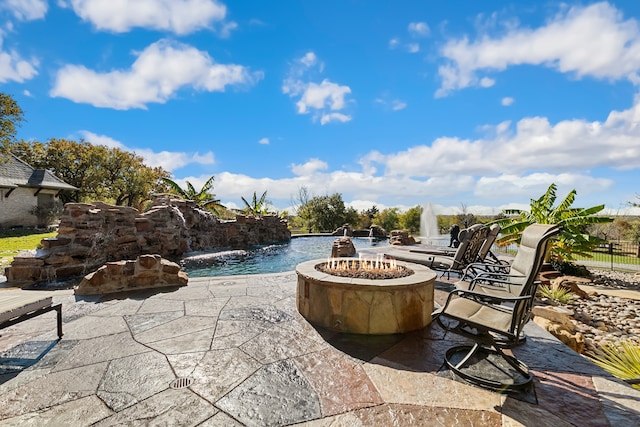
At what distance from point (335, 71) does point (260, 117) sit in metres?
8.92

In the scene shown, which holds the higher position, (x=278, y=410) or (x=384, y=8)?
(x=384, y=8)

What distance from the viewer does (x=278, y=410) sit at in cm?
226

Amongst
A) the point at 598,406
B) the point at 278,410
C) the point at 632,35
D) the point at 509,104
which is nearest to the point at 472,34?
the point at 632,35

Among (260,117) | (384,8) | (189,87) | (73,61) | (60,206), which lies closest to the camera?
(384,8)

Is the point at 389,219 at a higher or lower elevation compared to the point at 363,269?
higher

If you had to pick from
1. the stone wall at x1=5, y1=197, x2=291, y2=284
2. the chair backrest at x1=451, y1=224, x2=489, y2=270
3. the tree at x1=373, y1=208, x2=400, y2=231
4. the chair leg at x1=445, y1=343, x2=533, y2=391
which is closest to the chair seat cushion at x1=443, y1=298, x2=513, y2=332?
the chair leg at x1=445, y1=343, x2=533, y2=391

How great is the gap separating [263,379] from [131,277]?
459 centimetres

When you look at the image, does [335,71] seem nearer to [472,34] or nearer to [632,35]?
[472,34]

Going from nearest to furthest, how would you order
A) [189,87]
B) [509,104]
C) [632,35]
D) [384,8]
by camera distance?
[632,35]
[384,8]
[509,104]
[189,87]

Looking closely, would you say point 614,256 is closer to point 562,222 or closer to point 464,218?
point 464,218

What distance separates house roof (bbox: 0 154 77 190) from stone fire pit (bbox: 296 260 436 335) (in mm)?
28311

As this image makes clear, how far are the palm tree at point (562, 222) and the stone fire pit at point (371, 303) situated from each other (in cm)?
726

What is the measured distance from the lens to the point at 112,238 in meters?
9.62

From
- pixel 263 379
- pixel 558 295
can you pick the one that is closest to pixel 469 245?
pixel 558 295
